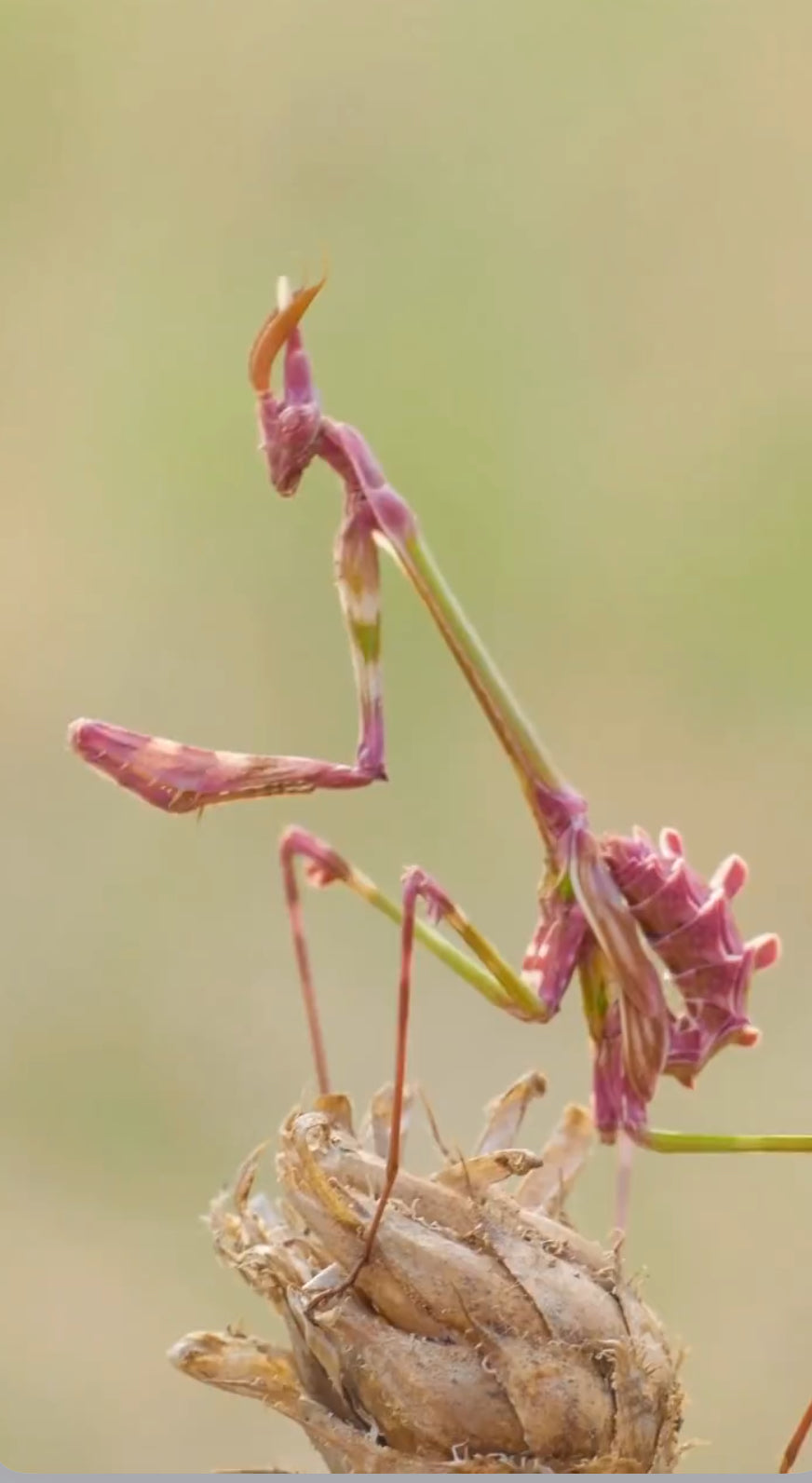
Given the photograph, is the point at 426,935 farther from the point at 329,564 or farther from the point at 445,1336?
the point at 329,564

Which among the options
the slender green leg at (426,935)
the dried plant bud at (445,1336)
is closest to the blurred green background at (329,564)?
the slender green leg at (426,935)

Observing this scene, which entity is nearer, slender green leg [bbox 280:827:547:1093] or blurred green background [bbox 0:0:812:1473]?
slender green leg [bbox 280:827:547:1093]

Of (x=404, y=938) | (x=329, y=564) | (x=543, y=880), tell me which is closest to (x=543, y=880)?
(x=543, y=880)

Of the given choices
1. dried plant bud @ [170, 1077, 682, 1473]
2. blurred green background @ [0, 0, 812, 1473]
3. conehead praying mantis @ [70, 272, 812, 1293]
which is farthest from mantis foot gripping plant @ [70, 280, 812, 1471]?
blurred green background @ [0, 0, 812, 1473]

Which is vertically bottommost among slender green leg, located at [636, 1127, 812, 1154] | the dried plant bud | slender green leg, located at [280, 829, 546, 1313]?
the dried plant bud

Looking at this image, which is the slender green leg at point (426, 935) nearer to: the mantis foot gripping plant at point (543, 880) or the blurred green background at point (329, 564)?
the mantis foot gripping plant at point (543, 880)

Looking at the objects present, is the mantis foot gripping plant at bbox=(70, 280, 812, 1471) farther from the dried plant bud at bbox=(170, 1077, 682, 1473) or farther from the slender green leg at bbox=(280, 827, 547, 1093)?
the dried plant bud at bbox=(170, 1077, 682, 1473)
